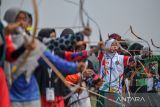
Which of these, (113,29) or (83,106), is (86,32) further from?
(113,29)

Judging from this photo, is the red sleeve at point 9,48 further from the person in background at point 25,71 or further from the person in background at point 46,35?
the person in background at point 46,35

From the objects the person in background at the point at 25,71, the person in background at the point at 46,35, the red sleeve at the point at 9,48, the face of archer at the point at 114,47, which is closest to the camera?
the red sleeve at the point at 9,48

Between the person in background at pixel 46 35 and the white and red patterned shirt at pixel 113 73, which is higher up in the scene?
the person in background at pixel 46 35

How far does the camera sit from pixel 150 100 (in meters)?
5.46

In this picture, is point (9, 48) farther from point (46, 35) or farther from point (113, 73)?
point (113, 73)

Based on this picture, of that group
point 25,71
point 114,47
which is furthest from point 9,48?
point 114,47

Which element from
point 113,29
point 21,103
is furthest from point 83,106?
point 113,29

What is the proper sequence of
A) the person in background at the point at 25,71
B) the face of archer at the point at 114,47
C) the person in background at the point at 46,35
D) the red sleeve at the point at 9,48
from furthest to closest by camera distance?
the face of archer at the point at 114,47
the person in background at the point at 46,35
the person in background at the point at 25,71
the red sleeve at the point at 9,48

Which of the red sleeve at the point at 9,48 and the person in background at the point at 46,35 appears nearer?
the red sleeve at the point at 9,48

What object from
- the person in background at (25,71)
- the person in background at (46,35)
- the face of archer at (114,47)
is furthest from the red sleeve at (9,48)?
the face of archer at (114,47)

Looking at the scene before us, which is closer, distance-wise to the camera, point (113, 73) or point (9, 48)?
point (9, 48)

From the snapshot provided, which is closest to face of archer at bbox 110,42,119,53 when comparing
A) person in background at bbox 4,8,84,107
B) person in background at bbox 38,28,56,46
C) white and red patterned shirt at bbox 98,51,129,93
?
white and red patterned shirt at bbox 98,51,129,93

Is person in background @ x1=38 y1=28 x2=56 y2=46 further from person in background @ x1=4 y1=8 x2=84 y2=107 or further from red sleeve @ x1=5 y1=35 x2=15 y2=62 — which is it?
red sleeve @ x1=5 y1=35 x2=15 y2=62

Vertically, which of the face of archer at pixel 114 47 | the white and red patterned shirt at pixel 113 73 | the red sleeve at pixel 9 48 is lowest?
the white and red patterned shirt at pixel 113 73
